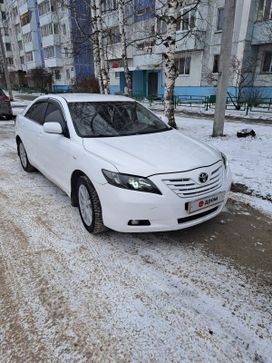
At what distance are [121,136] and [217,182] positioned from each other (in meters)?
1.33

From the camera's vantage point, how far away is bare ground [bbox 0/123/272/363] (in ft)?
6.23

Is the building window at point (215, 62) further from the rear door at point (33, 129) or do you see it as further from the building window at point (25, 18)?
the building window at point (25, 18)

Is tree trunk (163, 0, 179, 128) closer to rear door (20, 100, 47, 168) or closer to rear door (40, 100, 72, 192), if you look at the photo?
rear door (20, 100, 47, 168)

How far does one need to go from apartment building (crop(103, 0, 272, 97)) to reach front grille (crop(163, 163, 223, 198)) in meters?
14.9

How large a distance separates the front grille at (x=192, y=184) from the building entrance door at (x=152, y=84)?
25.5 meters

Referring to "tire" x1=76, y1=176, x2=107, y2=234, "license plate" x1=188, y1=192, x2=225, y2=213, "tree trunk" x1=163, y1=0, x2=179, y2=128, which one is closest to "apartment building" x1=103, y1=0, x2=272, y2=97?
"tree trunk" x1=163, y1=0, x2=179, y2=128

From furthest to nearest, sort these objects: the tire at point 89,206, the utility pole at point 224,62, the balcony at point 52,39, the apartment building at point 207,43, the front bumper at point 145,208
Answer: the balcony at point 52,39
the apartment building at point 207,43
the utility pole at point 224,62
the tire at point 89,206
the front bumper at point 145,208

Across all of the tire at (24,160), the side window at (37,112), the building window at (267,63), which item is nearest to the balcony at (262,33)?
the building window at (267,63)

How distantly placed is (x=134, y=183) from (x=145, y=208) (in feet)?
0.88

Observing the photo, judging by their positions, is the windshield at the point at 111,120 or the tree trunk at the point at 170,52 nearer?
the windshield at the point at 111,120

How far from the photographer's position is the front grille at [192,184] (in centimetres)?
272

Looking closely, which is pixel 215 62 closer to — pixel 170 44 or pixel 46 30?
pixel 170 44

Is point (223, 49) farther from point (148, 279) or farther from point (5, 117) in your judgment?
point (5, 117)

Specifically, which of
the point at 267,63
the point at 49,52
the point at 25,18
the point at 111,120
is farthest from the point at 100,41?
the point at 25,18
